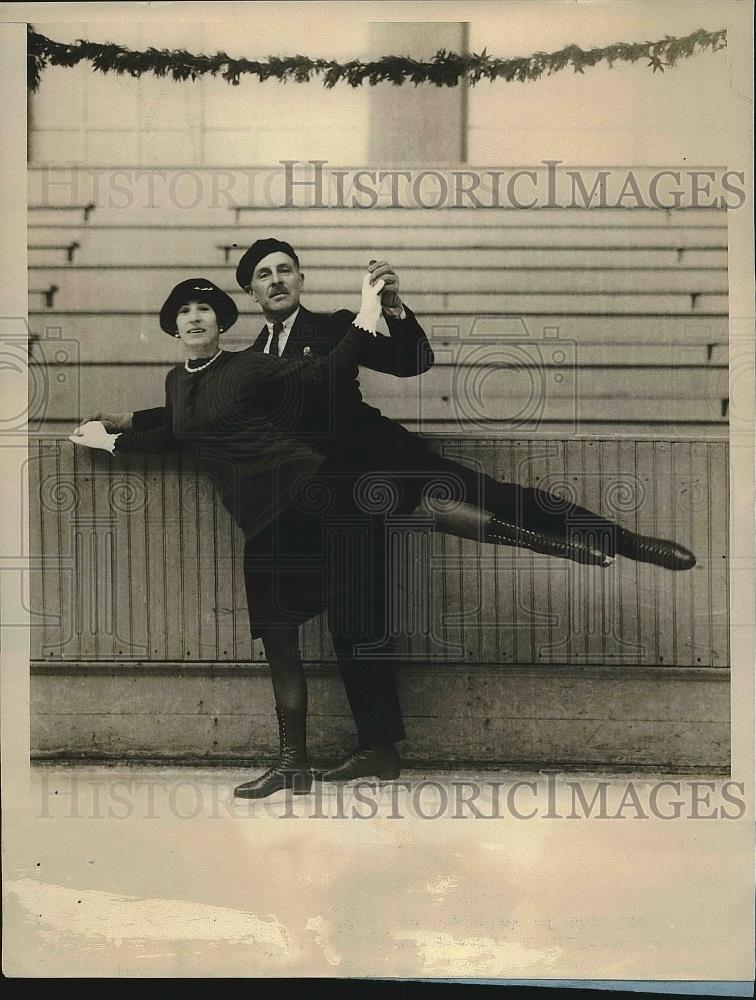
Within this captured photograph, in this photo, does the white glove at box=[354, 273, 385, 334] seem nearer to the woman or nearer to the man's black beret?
the woman

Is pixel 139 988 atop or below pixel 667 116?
below

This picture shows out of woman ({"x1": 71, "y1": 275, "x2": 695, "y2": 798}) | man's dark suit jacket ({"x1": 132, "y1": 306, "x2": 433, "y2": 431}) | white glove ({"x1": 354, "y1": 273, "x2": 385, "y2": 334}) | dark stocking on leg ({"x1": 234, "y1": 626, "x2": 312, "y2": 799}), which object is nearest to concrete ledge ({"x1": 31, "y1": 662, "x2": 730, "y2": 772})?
dark stocking on leg ({"x1": 234, "y1": 626, "x2": 312, "y2": 799})

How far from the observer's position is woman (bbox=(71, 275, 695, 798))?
459 cm

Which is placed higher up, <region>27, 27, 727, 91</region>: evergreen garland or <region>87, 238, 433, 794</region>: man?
<region>27, 27, 727, 91</region>: evergreen garland

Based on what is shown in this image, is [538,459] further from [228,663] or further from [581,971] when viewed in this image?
[581,971]

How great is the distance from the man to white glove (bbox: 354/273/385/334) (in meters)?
0.03

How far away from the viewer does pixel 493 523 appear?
182 inches

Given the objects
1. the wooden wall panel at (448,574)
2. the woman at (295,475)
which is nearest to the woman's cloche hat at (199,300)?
the woman at (295,475)

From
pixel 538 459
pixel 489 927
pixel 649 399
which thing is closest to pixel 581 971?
pixel 489 927

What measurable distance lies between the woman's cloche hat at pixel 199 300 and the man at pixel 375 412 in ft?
0.40

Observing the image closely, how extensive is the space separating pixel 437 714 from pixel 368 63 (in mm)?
3098

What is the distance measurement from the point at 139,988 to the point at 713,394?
3.88 m

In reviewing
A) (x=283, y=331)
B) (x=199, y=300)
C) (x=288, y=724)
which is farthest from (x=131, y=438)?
(x=288, y=724)

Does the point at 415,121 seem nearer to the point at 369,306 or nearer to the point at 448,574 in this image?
the point at 369,306
